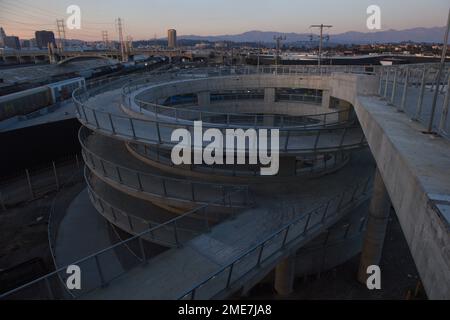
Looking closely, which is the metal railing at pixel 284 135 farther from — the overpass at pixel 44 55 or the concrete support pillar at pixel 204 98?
the overpass at pixel 44 55

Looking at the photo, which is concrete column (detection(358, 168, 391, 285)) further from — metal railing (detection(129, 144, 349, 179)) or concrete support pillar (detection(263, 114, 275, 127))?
concrete support pillar (detection(263, 114, 275, 127))

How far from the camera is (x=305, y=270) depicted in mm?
15430

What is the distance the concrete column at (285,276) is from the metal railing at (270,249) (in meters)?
3.66

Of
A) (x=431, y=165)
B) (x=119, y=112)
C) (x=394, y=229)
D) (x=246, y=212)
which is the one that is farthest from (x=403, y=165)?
(x=394, y=229)

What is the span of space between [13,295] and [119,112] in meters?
12.6

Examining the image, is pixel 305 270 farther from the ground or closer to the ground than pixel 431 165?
closer to the ground

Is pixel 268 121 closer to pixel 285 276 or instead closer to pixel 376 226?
pixel 376 226

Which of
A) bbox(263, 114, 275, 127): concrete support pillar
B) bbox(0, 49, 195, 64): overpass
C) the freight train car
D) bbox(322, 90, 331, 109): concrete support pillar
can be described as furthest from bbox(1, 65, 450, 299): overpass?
bbox(0, 49, 195, 64): overpass

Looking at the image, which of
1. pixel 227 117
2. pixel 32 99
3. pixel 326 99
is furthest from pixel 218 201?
pixel 32 99

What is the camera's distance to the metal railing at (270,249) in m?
7.08

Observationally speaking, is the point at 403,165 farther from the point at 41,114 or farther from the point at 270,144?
the point at 41,114

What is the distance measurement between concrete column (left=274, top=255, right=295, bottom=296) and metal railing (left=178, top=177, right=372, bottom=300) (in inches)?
144

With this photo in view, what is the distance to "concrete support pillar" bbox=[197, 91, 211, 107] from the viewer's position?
27.8 metres

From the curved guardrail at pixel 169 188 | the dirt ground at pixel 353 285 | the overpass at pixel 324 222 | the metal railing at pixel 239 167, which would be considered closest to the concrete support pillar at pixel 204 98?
the overpass at pixel 324 222
